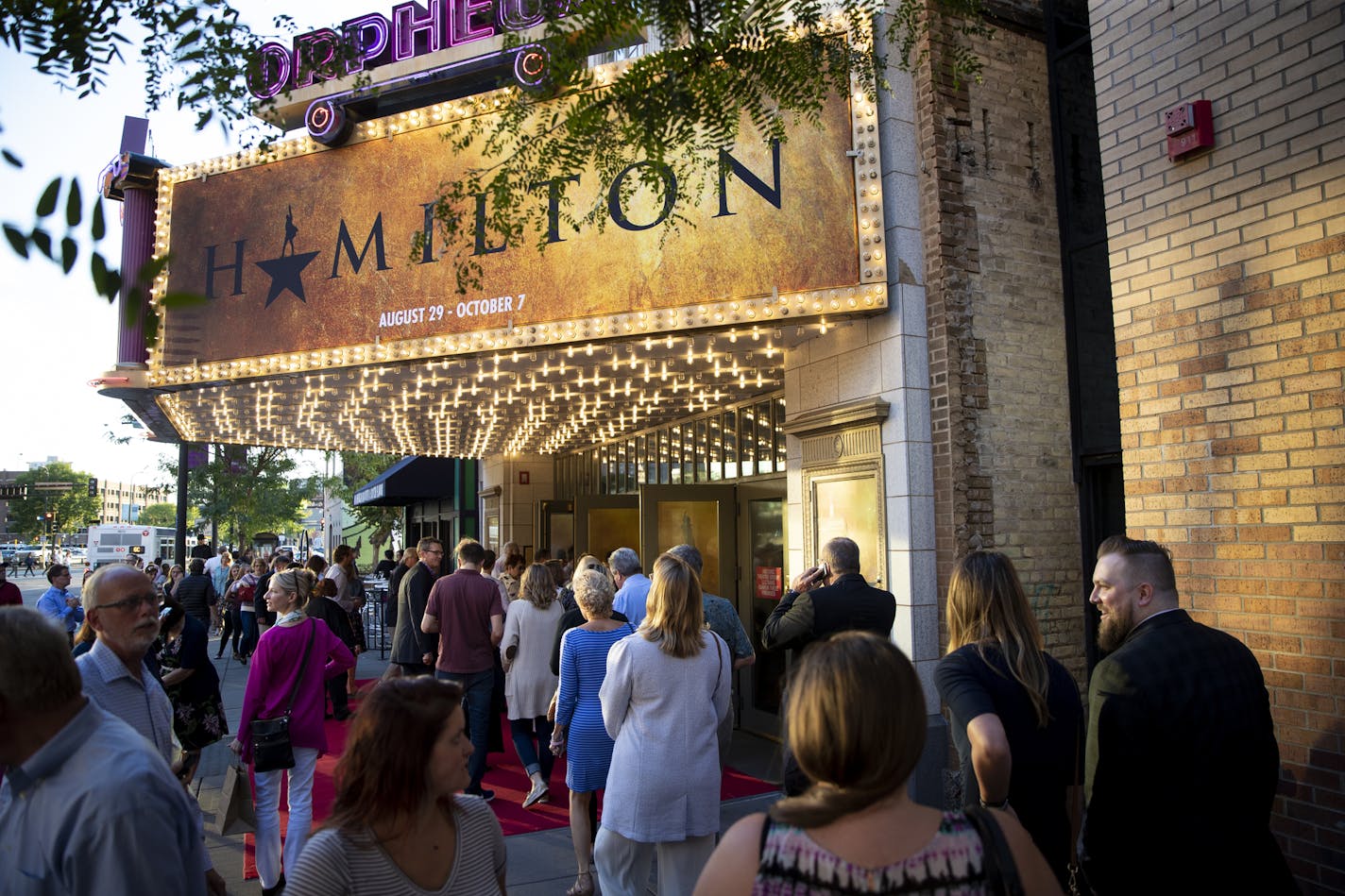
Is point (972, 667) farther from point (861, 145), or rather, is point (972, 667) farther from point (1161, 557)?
point (861, 145)

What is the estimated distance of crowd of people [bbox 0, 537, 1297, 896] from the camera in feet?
6.03

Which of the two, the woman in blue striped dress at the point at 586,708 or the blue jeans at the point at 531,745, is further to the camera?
the blue jeans at the point at 531,745

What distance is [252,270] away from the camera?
1042 cm

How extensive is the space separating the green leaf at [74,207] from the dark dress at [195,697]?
15.3ft

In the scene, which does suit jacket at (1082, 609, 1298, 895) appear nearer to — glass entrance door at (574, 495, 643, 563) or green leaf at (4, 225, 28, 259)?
green leaf at (4, 225, 28, 259)

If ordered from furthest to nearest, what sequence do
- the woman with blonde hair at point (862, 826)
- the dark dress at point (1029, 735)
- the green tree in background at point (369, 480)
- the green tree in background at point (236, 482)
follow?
the green tree in background at point (369, 480) < the green tree in background at point (236, 482) < the dark dress at point (1029, 735) < the woman with blonde hair at point (862, 826)

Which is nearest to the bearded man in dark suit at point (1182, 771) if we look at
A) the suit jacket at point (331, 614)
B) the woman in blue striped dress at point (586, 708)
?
the woman in blue striped dress at point (586, 708)

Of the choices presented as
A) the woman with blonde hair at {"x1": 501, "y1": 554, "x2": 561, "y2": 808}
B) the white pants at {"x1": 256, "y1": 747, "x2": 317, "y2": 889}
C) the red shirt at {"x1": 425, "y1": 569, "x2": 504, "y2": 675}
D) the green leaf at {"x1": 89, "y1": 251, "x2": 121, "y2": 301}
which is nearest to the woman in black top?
the green leaf at {"x1": 89, "y1": 251, "x2": 121, "y2": 301}

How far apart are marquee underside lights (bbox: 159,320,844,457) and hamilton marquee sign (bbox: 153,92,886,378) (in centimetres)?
45

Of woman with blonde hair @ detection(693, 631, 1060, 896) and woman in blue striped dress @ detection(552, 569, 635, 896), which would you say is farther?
woman in blue striped dress @ detection(552, 569, 635, 896)

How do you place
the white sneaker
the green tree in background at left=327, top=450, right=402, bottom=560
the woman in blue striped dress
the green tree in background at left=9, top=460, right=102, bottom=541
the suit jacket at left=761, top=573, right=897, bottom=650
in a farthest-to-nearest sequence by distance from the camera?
the green tree in background at left=9, top=460, right=102, bottom=541 < the green tree in background at left=327, top=450, right=402, bottom=560 < the white sneaker < the woman in blue striped dress < the suit jacket at left=761, top=573, right=897, bottom=650

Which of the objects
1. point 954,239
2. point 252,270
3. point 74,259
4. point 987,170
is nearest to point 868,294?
point 954,239

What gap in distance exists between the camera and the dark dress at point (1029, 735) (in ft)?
10.5

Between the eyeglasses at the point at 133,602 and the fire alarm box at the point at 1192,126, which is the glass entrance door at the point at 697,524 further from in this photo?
the eyeglasses at the point at 133,602
